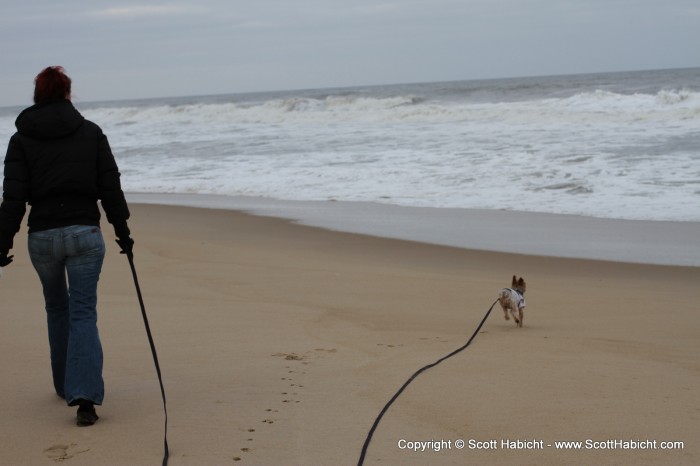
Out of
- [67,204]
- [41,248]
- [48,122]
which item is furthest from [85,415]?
[48,122]

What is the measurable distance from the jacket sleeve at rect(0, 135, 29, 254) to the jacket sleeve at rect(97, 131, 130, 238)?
1.03ft

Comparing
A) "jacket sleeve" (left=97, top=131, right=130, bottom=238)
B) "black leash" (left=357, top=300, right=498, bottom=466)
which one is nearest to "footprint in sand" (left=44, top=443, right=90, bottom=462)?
"jacket sleeve" (left=97, top=131, right=130, bottom=238)

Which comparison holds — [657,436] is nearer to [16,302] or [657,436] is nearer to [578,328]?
[578,328]

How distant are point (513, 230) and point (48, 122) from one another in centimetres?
789

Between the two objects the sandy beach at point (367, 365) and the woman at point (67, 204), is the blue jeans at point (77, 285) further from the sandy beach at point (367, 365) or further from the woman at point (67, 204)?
the sandy beach at point (367, 365)

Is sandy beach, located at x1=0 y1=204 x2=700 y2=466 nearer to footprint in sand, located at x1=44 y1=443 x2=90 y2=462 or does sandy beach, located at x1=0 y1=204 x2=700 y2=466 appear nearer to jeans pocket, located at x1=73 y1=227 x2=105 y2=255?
footprint in sand, located at x1=44 y1=443 x2=90 y2=462

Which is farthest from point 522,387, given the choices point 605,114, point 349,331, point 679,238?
point 605,114

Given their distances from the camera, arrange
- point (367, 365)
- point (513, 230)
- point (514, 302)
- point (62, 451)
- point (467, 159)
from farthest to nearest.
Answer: point (467, 159) < point (513, 230) < point (514, 302) < point (367, 365) < point (62, 451)

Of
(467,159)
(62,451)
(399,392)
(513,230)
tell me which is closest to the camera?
(62,451)

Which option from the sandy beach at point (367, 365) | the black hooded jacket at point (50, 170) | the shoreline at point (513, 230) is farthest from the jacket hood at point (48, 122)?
the shoreline at point (513, 230)

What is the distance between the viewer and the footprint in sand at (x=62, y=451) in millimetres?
3428

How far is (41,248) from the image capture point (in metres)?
3.75

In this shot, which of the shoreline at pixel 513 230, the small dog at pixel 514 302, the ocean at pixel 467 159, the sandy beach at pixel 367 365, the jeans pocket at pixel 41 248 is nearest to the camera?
the sandy beach at pixel 367 365

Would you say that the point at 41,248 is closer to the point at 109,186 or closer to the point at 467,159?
the point at 109,186
